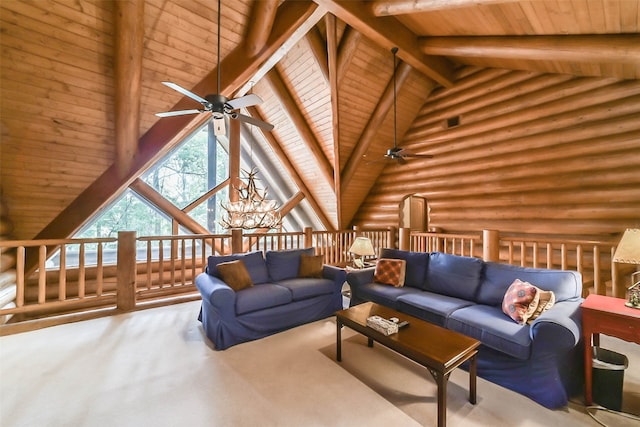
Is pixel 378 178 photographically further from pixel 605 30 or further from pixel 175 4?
pixel 175 4

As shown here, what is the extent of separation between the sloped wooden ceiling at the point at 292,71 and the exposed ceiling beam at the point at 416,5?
2 centimetres

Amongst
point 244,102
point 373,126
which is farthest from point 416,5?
point 373,126

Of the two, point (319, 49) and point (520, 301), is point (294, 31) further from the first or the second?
point (520, 301)

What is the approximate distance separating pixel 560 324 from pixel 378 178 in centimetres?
604

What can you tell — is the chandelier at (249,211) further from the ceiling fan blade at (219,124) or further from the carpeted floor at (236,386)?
the carpeted floor at (236,386)

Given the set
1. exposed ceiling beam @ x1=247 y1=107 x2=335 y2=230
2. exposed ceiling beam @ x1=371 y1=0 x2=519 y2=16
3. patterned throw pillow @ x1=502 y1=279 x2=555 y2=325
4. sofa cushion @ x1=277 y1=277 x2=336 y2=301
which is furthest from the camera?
exposed ceiling beam @ x1=247 y1=107 x2=335 y2=230

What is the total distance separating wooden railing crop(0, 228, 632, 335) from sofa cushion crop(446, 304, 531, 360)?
2.28 m

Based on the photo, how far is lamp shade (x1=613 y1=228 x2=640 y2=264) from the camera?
210cm

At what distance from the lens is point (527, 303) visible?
8.08 ft

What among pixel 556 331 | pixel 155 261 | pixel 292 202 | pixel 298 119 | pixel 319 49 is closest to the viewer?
pixel 556 331

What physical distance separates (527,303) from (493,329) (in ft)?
1.43

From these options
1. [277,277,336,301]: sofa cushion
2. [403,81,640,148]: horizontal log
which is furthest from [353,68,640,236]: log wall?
[277,277,336,301]: sofa cushion

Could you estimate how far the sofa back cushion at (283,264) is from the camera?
13.3 ft

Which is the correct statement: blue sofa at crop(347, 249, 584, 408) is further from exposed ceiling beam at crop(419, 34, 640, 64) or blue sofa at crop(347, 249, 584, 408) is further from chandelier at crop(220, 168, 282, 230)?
exposed ceiling beam at crop(419, 34, 640, 64)
